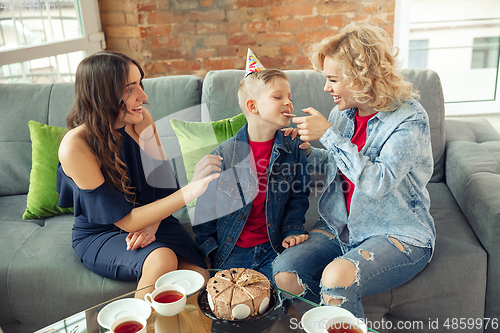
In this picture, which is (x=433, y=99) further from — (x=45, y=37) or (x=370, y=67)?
(x=45, y=37)

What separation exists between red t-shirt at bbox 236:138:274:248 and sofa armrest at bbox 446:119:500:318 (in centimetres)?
75

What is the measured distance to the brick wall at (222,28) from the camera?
2.68m

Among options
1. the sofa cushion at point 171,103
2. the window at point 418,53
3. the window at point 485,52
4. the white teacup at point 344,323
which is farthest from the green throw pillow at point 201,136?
the window at point 485,52

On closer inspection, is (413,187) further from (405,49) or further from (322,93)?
(405,49)

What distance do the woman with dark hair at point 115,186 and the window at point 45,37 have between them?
4.77 ft

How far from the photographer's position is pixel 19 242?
1.51 metres

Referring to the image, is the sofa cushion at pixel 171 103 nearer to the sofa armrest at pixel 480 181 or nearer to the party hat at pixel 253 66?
the party hat at pixel 253 66

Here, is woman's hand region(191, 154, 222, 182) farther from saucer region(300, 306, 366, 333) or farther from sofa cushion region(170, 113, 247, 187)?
saucer region(300, 306, 366, 333)

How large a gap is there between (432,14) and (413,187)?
2.10 meters

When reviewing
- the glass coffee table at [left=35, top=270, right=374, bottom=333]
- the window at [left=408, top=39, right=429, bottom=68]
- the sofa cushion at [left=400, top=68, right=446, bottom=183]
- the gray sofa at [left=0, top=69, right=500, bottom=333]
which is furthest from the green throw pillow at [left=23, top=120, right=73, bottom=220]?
the window at [left=408, top=39, right=429, bottom=68]

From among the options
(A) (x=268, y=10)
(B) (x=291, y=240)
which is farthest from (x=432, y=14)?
(B) (x=291, y=240)

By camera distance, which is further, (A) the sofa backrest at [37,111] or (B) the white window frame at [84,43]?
(B) the white window frame at [84,43]

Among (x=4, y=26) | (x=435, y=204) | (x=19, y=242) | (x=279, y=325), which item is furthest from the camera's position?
(x=4, y=26)

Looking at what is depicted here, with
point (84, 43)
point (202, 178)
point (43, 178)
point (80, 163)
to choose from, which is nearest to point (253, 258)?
point (202, 178)
